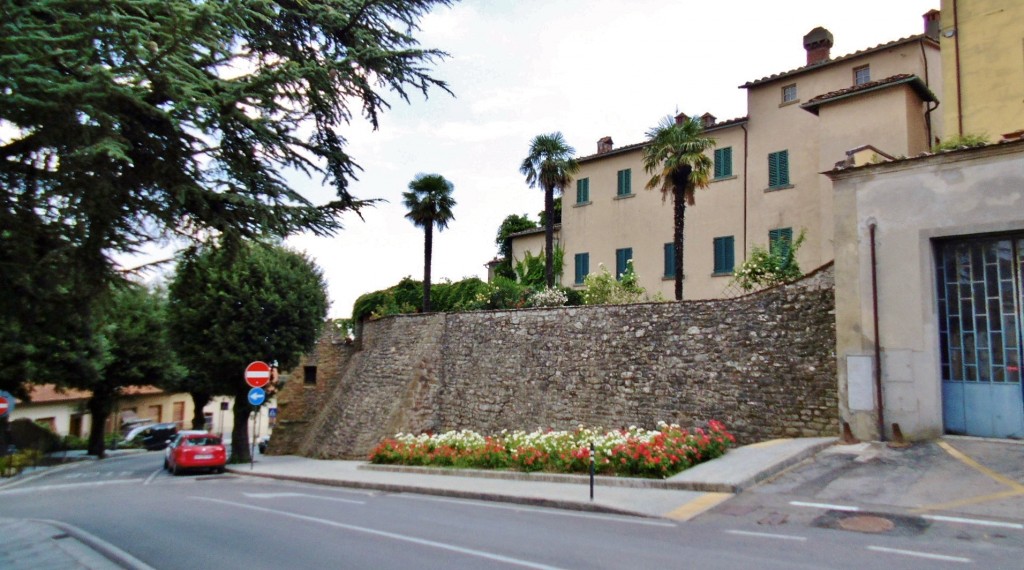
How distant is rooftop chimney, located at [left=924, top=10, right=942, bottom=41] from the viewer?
26.0 meters

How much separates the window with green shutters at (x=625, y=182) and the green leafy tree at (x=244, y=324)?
14545mm

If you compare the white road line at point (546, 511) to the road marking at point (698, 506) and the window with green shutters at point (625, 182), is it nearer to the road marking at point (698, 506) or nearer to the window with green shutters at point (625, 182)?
the road marking at point (698, 506)

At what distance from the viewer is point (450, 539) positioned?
9188mm

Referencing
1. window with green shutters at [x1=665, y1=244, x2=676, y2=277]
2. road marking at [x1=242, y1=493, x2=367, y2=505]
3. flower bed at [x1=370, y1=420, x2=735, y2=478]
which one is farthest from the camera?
window with green shutters at [x1=665, y1=244, x2=676, y2=277]

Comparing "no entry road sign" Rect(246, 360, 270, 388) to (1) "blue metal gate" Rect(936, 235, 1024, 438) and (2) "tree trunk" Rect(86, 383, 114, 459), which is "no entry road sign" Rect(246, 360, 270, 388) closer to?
(2) "tree trunk" Rect(86, 383, 114, 459)

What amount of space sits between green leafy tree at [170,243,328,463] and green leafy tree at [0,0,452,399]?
1651 cm

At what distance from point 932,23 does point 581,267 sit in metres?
17.1

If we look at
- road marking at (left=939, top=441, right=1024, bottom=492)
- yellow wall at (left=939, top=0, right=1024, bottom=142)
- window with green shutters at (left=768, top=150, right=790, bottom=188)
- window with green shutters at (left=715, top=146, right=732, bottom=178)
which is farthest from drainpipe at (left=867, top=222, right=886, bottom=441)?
window with green shutters at (left=715, top=146, right=732, bottom=178)

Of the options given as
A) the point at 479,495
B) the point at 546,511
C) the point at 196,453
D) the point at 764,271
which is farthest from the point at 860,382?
the point at 196,453

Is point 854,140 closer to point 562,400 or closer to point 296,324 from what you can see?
point 562,400

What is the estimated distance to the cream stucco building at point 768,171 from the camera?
2211 cm

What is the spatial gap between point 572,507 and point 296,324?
17356 millimetres

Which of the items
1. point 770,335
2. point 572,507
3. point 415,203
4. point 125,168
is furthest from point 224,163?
point 415,203

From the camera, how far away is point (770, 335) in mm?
15375
